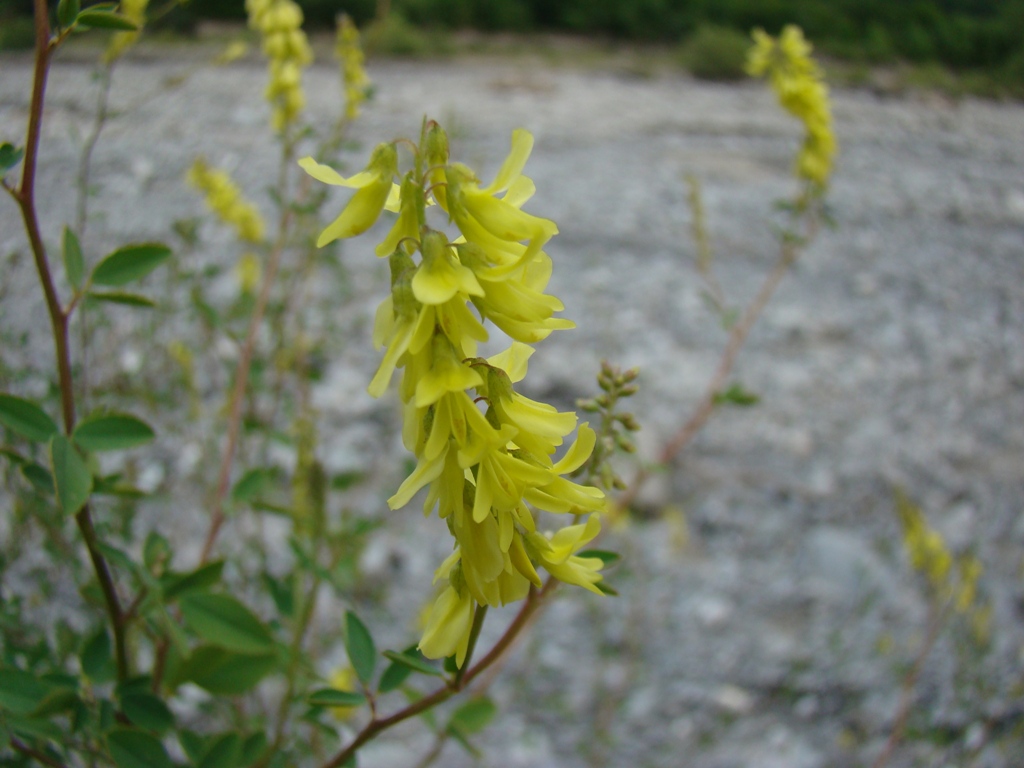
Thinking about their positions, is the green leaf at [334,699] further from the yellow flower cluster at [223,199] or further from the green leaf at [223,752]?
the yellow flower cluster at [223,199]

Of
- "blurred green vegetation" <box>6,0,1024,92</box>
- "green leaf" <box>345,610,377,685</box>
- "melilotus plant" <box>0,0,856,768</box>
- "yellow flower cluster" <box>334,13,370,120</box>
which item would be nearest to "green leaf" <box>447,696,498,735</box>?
"melilotus plant" <box>0,0,856,768</box>

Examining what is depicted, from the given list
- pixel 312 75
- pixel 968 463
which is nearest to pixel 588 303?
pixel 968 463

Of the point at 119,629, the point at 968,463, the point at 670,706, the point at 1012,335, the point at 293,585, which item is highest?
the point at 119,629

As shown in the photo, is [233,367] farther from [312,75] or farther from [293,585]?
[312,75]

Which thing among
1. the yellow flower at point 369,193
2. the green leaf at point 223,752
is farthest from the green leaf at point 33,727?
the yellow flower at point 369,193

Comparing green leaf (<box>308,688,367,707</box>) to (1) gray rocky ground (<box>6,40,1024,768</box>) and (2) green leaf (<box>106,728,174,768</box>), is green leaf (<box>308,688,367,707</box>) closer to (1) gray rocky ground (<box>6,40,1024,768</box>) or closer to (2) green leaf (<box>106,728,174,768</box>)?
(2) green leaf (<box>106,728,174,768</box>)

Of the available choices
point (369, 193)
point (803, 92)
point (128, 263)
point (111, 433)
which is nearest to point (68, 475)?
point (111, 433)
